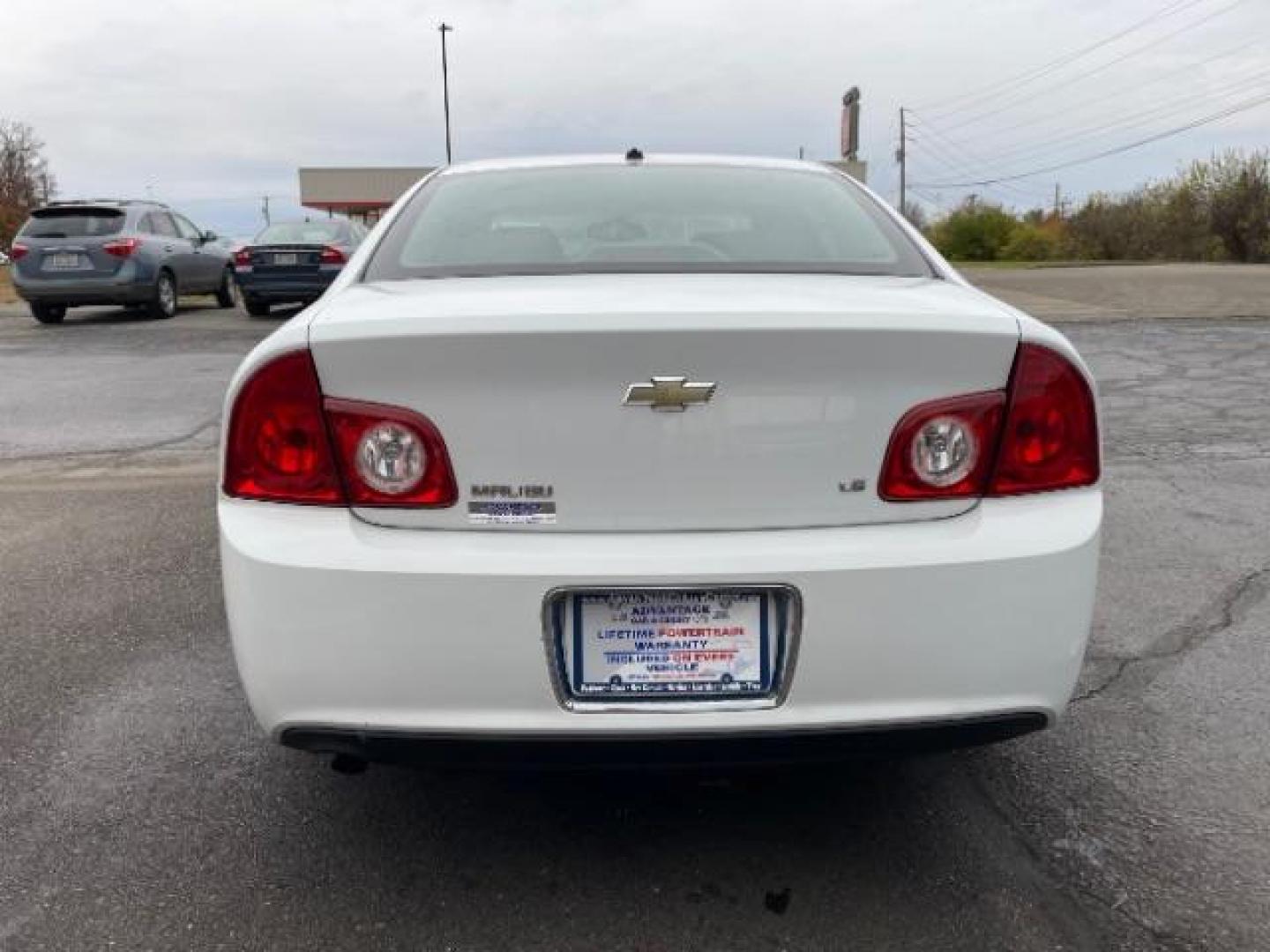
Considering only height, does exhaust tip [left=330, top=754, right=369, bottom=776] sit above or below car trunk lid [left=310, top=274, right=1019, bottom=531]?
below

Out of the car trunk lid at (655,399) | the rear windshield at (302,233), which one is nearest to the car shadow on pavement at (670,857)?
the car trunk lid at (655,399)

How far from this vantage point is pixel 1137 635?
3549 mm

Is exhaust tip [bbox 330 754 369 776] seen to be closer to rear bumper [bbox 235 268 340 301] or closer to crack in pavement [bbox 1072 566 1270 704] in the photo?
crack in pavement [bbox 1072 566 1270 704]

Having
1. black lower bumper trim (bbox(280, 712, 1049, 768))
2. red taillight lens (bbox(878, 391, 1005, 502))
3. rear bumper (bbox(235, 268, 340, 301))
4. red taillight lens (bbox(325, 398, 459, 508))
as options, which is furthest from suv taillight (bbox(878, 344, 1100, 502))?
rear bumper (bbox(235, 268, 340, 301))

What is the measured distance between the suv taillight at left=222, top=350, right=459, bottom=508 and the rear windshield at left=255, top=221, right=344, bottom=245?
500 inches

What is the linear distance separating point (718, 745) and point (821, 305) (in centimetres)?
81

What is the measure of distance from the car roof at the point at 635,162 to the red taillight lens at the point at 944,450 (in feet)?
4.88

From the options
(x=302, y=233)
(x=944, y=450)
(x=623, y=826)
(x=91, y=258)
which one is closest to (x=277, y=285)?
(x=302, y=233)

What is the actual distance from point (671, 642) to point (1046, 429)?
0.80m

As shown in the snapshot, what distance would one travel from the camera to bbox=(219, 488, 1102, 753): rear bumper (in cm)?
190

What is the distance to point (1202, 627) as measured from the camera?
3.62 metres

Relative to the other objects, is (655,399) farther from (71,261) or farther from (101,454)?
(71,261)

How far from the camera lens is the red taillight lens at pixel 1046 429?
202 centimetres

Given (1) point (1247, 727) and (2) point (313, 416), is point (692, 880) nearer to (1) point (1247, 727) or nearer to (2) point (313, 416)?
(2) point (313, 416)
